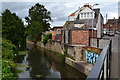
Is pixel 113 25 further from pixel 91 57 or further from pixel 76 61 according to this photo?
pixel 91 57

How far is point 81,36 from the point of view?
17969 mm

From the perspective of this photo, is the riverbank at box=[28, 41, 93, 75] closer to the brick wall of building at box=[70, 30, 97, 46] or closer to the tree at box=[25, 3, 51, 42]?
the brick wall of building at box=[70, 30, 97, 46]

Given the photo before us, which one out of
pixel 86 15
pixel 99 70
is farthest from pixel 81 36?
pixel 99 70

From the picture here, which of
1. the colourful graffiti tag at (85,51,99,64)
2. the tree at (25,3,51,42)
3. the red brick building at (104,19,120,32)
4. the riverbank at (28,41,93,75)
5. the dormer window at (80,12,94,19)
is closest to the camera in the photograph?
the riverbank at (28,41,93,75)

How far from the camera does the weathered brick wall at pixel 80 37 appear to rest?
17719mm

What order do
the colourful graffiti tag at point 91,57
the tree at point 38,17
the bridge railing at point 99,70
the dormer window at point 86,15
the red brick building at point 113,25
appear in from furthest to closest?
1. the red brick building at point 113,25
2. the tree at point 38,17
3. the dormer window at point 86,15
4. the colourful graffiti tag at point 91,57
5. the bridge railing at point 99,70

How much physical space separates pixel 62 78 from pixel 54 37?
16.9 metres

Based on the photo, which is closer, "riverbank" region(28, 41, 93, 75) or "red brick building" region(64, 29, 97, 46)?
"riverbank" region(28, 41, 93, 75)

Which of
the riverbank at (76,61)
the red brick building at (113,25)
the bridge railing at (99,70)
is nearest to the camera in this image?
the bridge railing at (99,70)

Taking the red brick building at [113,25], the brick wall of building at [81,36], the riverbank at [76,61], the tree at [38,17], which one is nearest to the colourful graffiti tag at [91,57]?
the riverbank at [76,61]

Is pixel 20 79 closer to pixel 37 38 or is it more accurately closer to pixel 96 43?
pixel 96 43

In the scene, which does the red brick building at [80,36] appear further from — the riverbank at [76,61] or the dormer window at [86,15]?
the dormer window at [86,15]

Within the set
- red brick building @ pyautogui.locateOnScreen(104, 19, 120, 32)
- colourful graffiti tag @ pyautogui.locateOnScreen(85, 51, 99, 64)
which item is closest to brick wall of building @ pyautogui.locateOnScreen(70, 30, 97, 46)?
colourful graffiti tag @ pyautogui.locateOnScreen(85, 51, 99, 64)

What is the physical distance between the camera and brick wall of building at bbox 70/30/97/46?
17695 millimetres
